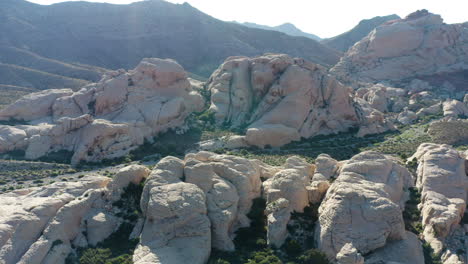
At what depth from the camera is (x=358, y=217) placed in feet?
103

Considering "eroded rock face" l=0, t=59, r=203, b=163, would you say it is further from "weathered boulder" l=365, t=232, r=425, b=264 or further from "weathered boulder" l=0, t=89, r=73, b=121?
"weathered boulder" l=365, t=232, r=425, b=264

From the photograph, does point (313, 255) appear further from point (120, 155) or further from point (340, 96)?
point (340, 96)

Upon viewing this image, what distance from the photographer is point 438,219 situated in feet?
108

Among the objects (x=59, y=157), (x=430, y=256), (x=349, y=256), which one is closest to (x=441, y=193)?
(x=430, y=256)

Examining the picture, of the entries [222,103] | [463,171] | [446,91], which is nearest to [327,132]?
[222,103]

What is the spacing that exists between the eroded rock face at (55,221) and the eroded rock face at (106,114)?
82.4 ft

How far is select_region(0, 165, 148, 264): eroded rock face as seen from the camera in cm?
3062

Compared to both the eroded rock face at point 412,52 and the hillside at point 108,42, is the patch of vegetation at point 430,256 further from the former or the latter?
the hillside at point 108,42

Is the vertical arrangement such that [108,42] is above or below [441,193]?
above

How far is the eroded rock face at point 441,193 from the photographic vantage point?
32469 mm

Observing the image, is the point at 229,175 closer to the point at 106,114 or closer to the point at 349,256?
the point at 349,256

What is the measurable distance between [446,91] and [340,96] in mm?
62247

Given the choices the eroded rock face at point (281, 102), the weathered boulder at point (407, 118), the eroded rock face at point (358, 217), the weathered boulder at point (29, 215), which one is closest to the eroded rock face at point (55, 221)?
the weathered boulder at point (29, 215)

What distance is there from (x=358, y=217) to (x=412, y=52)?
386ft
